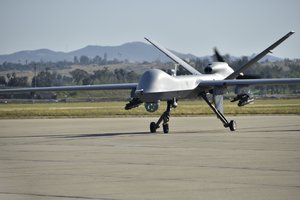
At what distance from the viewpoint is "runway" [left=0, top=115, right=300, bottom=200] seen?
14.1m

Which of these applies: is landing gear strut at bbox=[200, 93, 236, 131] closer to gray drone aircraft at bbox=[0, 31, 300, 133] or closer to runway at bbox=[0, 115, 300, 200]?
gray drone aircraft at bbox=[0, 31, 300, 133]

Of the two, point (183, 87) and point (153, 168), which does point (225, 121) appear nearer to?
point (183, 87)

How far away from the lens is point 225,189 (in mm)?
14258

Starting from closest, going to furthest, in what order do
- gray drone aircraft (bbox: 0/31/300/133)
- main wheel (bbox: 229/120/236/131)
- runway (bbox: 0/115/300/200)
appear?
runway (bbox: 0/115/300/200)
gray drone aircraft (bbox: 0/31/300/133)
main wheel (bbox: 229/120/236/131)

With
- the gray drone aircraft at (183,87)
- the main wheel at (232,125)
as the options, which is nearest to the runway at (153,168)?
the gray drone aircraft at (183,87)

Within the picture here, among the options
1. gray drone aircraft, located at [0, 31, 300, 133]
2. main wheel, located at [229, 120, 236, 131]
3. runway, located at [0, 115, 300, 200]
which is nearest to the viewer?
runway, located at [0, 115, 300, 200]

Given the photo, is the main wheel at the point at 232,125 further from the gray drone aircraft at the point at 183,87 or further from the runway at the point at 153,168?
the runway at the point at 153,168

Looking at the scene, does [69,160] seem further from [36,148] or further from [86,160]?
[36,148]

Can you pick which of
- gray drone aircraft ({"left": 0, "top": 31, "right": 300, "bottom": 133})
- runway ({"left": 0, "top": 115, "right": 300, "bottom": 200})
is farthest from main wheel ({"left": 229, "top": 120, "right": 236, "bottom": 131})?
runway ({"left": 0, "top": 115, "right": 300, "bottom": 200})

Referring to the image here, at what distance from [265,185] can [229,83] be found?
1771 centimetres

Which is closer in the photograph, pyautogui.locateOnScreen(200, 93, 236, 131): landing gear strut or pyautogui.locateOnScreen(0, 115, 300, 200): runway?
pyautogui.locateOnScreen(0, 115, 300, 200): runway

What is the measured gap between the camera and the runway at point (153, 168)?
14055 millimetres

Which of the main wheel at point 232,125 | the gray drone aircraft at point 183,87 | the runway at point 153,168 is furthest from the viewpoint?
the main wheel at point 232,125

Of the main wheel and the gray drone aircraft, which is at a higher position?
the gray drone aircraft
